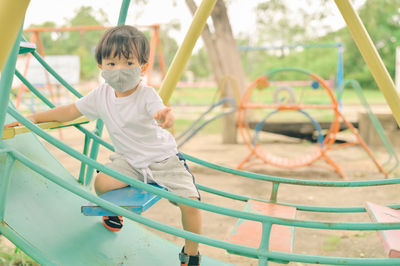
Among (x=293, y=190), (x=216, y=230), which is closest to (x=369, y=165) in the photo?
(x=293, y=190)

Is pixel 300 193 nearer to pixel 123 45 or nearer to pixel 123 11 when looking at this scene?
pixel 123 11

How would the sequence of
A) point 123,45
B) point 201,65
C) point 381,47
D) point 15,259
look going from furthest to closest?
point 201,65
point 381,47
point 15,259
point 123,45

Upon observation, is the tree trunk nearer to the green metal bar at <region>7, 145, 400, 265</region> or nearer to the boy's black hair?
the boy's black hair

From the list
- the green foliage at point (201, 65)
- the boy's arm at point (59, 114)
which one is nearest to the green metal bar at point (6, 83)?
the boy's arm at point (59, 114)

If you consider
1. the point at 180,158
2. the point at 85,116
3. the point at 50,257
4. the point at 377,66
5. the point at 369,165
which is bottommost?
the point at 369,165

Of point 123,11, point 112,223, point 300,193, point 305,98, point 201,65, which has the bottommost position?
point 201,65

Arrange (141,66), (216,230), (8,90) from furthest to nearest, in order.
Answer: (216,230)
(141,66)
(8,90)

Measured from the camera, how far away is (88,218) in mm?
2004

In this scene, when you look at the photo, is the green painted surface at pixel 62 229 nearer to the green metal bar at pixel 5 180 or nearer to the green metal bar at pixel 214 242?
the green metal bar at pixel 5 180

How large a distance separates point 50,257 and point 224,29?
7095 millimetres

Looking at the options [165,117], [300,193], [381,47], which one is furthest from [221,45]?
[381,47]

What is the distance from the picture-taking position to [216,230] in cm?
306

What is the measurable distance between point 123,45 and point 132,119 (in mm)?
280

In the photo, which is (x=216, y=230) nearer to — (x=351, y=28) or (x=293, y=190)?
(x=293, y=190)
